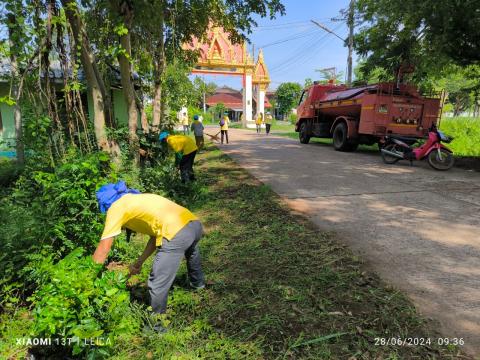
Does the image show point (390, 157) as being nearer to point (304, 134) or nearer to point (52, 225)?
point (304, 134)

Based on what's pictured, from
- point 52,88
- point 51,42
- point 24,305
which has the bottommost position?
point 24,305

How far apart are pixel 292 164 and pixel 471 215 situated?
498 centimetres

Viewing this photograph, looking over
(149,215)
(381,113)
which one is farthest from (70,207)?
(381,113)

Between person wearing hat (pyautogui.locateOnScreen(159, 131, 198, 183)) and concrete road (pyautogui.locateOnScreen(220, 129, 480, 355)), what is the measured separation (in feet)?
5.33

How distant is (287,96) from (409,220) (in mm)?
58573

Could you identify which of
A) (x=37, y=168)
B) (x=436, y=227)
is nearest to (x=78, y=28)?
(x=37, y=168)

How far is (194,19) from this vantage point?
36.0 feet

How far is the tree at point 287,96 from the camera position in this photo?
60103mm

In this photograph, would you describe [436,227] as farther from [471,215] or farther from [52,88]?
[52,88]

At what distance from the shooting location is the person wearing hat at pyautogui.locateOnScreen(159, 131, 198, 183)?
661 cm

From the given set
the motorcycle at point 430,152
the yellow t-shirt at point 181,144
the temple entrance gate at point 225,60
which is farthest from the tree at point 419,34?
the temple entrance gate at point 225,60

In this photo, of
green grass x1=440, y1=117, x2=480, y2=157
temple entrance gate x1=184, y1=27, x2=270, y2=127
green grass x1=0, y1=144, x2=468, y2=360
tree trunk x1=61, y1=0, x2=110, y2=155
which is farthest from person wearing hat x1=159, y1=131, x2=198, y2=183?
temple entrance gate x1=184, y1=27, x2=270, y2=127


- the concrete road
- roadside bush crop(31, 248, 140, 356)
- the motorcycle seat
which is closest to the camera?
roadside bush crop(31, 248, 140, 356)

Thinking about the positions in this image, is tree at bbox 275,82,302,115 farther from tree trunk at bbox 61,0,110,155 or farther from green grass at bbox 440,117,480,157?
tree trunk at bbox 61,0,110,155
